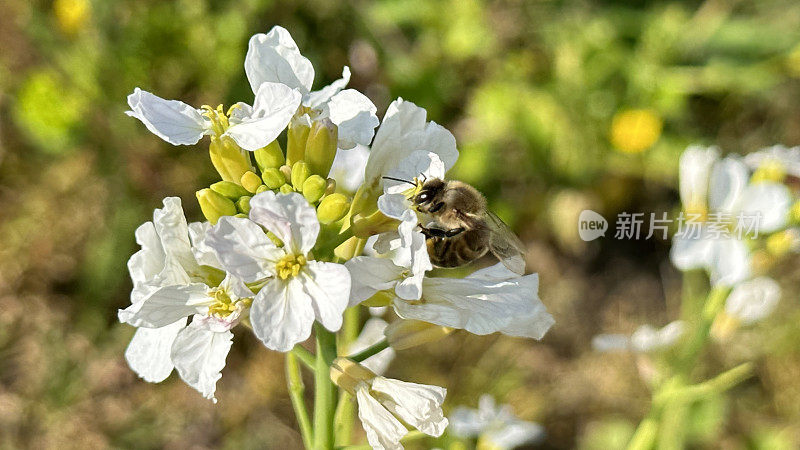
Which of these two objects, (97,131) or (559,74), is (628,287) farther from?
(97,131)

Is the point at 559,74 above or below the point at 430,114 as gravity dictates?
above

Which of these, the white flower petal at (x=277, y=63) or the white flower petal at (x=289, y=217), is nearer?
the white flower petal at (x=289, y=217)

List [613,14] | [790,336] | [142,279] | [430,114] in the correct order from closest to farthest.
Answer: [142,279] → [790,336] → [430,114] → [613,14]

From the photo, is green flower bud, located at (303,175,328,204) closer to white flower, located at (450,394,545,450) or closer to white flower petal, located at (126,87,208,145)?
white flower petal, located at (126,87,208,145)

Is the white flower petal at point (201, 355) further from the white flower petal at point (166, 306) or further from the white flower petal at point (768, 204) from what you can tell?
the white flower petal at point (768, 204)

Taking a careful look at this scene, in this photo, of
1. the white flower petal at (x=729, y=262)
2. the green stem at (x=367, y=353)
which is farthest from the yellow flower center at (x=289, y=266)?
the white flower petal at (x=729, y=262)

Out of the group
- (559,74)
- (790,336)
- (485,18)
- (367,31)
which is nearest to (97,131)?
(367,31)

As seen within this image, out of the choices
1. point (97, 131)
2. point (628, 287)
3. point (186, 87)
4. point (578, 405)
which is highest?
point (186, 87)

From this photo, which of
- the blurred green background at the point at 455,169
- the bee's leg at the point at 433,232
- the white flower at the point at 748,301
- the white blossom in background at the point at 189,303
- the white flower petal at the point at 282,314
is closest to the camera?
the white flower petal at the point at 282,314
